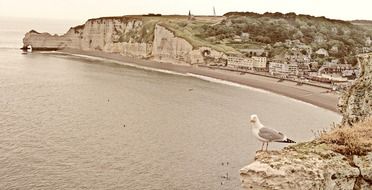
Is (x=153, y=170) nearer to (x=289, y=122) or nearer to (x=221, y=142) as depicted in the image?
(x=221, y=142)

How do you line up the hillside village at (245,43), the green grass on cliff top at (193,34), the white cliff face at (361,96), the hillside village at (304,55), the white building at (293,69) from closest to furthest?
1. the white cliff face at (361,96)
2. the hillside village at (304,55)
3. the white building at (293,69)
4. the hillside village at (245,43)
5. the green grass on cliff top at (193,34)

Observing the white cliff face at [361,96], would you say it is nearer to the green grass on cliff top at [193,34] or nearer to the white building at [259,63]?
the white building at [259,63]

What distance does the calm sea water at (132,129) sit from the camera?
3017 centimetres

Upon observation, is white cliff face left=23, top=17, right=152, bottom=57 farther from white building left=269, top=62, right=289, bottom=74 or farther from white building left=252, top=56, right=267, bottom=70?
white building left=269, top=62, right=289, bottom=74

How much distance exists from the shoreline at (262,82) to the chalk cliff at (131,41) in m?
2.70

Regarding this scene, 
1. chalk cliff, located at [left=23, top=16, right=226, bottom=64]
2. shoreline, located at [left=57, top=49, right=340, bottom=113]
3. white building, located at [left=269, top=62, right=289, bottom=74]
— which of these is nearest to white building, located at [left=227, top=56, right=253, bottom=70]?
chalk cliff, located at [left=23, top=16, right=226, bottom=64]

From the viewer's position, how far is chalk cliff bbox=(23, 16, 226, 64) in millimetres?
106688

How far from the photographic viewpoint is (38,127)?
4550 centimetres

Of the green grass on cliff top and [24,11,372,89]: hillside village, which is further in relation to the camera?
the green grass on cliff top

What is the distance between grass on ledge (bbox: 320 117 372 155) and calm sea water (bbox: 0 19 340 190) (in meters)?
18.6

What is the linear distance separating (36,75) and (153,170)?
6620 cm

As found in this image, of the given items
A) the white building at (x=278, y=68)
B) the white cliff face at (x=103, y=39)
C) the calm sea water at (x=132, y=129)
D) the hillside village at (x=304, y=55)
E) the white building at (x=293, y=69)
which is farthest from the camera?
the white cliff face at (x=103, y=39)

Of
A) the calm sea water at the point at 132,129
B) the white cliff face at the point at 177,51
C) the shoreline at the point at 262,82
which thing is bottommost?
the calm sea water at the point at 132,129

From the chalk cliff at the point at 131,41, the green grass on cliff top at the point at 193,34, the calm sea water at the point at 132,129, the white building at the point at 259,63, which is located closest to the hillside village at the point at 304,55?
the white building at the point at 259,63
